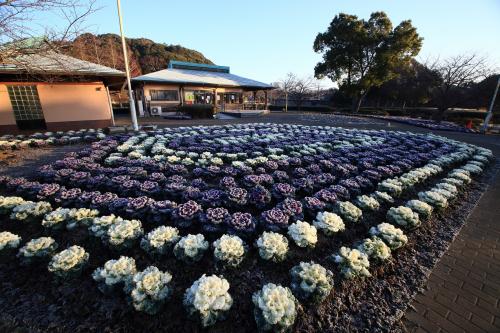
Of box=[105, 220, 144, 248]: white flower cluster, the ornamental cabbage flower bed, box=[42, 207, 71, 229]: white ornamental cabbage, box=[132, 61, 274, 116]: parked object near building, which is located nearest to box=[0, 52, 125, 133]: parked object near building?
box=[132, 61, 274, 116]: parked object near building

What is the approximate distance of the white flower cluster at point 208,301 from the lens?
81.1 inches

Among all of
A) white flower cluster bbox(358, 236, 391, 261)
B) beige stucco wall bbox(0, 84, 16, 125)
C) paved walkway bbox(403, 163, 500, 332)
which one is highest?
beige stucco wall bbox(0, 84, 16, 125)

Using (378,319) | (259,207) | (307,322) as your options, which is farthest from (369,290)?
(259,207)

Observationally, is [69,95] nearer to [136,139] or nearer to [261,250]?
[136,139]

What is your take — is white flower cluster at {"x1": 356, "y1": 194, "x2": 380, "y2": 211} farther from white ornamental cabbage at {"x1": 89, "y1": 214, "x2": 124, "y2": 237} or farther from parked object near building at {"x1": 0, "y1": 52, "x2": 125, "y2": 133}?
parked object near building at {"x1": 0, "y1": 52, "x2": 125, "y2": 133}

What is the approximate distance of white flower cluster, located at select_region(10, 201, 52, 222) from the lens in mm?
3555

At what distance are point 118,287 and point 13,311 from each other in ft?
3.36

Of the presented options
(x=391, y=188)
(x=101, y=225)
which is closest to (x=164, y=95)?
(x=101, y=225)

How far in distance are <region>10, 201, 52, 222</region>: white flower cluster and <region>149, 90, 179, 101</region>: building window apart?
22254 mm

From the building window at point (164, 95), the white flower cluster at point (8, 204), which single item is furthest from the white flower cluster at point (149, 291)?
the building window at point (164, 95)

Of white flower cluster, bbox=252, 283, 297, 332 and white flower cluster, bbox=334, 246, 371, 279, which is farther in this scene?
white flower cluster, bbox=334, 246, 371, 279

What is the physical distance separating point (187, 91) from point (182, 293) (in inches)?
1018

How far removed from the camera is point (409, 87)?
3516 centimetres

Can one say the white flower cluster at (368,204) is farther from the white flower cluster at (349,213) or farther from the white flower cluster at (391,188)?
the white flower cluster at (391,188)
